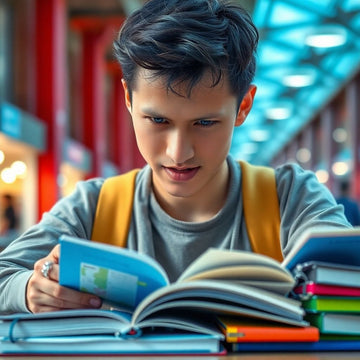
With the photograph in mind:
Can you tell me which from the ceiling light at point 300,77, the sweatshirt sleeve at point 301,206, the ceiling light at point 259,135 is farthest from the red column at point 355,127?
the sweatshirt sleeve at point 301,206

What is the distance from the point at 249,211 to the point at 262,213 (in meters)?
0.04

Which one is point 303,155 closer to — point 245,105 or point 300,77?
point 300,77

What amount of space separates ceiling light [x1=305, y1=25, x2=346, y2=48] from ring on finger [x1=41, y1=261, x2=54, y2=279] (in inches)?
587

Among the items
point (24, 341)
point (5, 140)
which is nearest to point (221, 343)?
point (24, 341)

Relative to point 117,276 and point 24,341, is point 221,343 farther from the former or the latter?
point 24,341

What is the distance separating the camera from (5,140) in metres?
10.8

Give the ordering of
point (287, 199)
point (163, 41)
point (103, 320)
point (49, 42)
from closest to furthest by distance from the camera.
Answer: point (103, 320) < point (163, 41) < point (287, 199) < point (49, 42)

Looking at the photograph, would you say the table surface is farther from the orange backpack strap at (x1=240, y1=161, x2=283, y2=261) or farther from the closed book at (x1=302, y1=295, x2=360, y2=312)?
the orange backpack strap at (x1=240, y1=161, x2=283, y2=261)

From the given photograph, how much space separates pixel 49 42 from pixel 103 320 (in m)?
11.6

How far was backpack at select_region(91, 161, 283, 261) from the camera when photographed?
1720 mm

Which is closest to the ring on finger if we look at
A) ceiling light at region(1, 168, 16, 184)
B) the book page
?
the book page

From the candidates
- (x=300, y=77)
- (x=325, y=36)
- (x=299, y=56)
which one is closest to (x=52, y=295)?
(x=325, y=36)

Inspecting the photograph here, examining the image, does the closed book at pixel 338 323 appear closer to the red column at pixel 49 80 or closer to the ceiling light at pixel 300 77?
the red column at pixel 49 80

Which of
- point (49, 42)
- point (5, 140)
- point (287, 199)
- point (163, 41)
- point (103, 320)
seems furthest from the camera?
point (49, 42)
